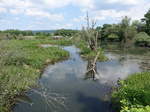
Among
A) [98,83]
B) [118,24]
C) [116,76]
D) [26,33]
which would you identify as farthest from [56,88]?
[26,33]

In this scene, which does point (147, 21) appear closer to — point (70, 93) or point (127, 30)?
point (127, 30)

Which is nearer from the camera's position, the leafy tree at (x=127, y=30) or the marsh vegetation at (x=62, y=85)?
the marsh vegetation at (x=62, y=85)

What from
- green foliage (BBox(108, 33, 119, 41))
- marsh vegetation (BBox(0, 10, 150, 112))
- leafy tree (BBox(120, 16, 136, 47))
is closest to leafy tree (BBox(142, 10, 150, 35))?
leafy tree (BBox(120, 16, 136, 47))

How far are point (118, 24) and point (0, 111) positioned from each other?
43.0m

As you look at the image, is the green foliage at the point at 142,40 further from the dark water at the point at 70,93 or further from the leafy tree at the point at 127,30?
the dark water at the point at 70,93

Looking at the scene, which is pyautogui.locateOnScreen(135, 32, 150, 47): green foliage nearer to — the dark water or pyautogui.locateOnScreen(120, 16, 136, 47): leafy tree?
pyautogui.locateOnScreen(120, 16, 136, 47): leafy tree

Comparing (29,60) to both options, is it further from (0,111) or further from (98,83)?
(0,111)

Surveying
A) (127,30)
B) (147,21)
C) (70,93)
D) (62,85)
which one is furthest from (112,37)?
(70,93)

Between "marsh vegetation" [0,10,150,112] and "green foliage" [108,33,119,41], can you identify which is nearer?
"marsh vegetation" [0,10,150,112]

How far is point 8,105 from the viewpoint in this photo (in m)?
8.17

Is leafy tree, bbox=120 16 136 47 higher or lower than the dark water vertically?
higher

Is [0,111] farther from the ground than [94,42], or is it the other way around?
[94,42]

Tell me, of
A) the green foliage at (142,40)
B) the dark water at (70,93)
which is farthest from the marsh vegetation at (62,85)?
the green foliage at (142,40)

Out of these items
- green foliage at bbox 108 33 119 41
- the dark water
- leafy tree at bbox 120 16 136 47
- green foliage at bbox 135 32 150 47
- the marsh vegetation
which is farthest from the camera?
green foliage at bbox 108 33 119 41
